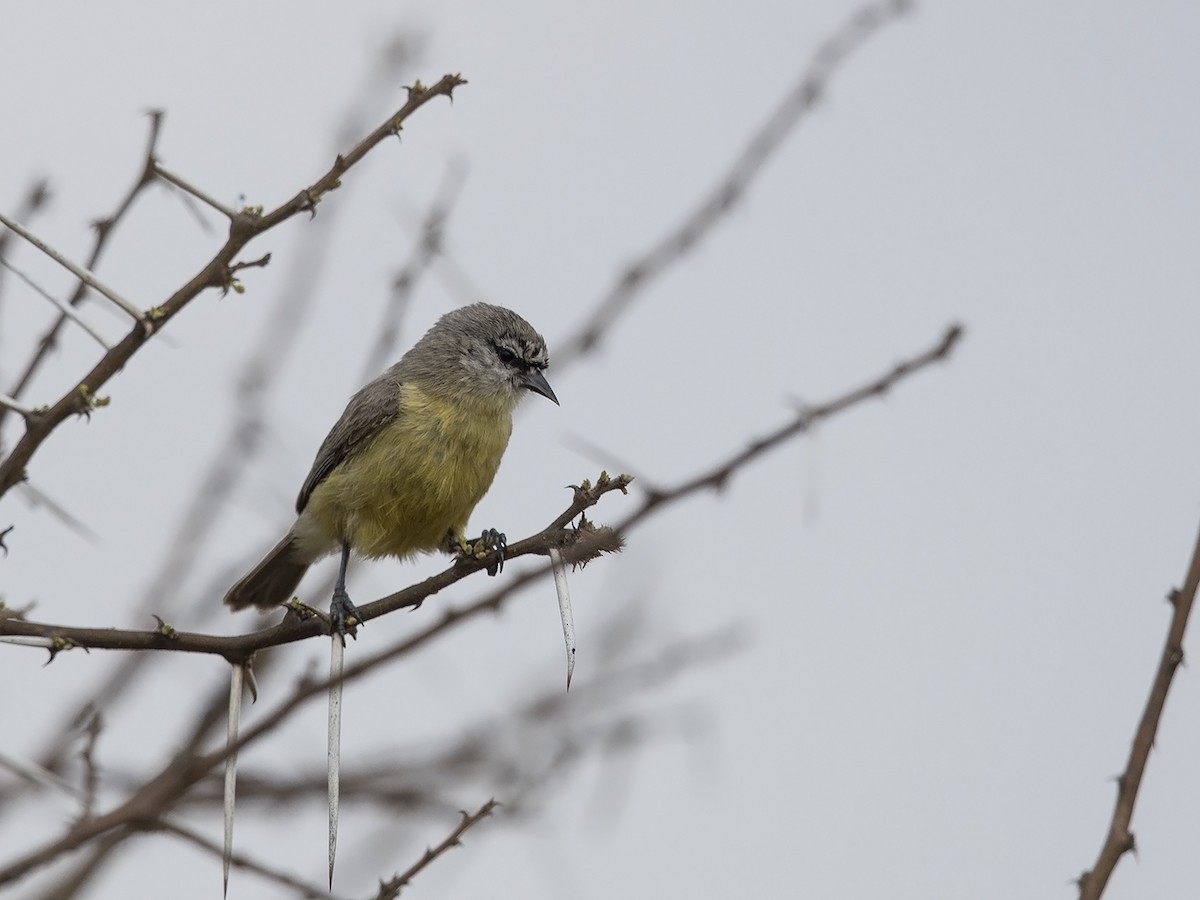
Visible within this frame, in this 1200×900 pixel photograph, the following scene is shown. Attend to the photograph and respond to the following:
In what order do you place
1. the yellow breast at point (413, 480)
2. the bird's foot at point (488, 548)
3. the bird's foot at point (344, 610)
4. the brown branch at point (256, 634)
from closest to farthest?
the brown branch at point (256, 634) < the bird's foot at point (488, 548) < the bird's foot at point (344, 610) < the yellow breast at point (413, 480)

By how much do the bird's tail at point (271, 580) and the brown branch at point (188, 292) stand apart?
3934 mm

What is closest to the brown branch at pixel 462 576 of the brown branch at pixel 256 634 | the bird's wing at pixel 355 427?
the brown branch at pixel 256 634

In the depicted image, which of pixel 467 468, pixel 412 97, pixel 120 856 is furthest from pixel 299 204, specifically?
pixel 467 468

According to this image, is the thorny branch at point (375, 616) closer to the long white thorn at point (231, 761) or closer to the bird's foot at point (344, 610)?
the long white thorn at point (231, 761)

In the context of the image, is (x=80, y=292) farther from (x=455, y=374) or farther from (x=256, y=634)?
(x=455, y=374)

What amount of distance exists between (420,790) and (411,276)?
1800mm

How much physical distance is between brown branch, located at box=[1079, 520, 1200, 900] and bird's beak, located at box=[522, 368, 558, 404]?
4.67 metres

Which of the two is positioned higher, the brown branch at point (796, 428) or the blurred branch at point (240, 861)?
the brown branch at point (796, 428)

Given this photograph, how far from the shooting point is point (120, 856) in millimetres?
3678

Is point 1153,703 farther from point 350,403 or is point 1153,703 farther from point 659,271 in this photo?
point 350,403

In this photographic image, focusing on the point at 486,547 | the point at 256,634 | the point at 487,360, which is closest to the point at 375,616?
the point at 256,634

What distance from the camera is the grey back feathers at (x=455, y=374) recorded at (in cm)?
690

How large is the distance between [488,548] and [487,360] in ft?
7.21

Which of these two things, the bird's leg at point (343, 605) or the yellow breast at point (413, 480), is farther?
the yellow breast at point (413, 480)
